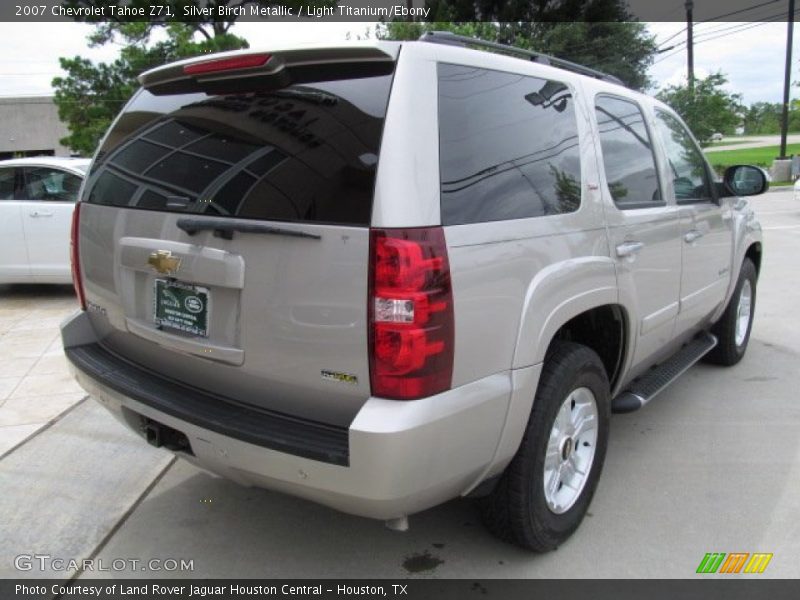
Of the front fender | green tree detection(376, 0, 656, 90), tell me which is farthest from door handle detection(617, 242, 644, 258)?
green tree detection(376, 0, 656, 90)

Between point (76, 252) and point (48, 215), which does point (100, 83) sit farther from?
point (76, 252)

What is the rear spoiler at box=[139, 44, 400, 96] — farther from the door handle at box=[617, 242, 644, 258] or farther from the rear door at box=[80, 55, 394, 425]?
the door handle at box=[617, 242, 644, 258]

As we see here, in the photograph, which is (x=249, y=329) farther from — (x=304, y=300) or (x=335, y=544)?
(x=335, y=544)

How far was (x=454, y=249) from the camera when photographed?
209 centimetres

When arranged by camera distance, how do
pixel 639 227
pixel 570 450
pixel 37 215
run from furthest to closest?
pixel 37 215 < pixel 639 227 < pixel 570 450

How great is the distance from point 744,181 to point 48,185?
696 centimetres

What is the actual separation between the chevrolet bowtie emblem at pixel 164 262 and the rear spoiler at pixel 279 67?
2.18 feet

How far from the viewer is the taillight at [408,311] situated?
6.53 feet

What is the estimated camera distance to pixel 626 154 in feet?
10.9

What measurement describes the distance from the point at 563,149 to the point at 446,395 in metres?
1.29

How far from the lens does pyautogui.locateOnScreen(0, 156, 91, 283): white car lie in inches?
287

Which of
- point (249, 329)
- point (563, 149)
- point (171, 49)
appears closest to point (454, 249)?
point (249, 329)

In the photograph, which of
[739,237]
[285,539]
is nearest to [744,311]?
[739,237]

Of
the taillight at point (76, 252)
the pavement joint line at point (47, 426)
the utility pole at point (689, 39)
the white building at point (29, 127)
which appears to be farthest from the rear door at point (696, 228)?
the white building at point (29, 127)
